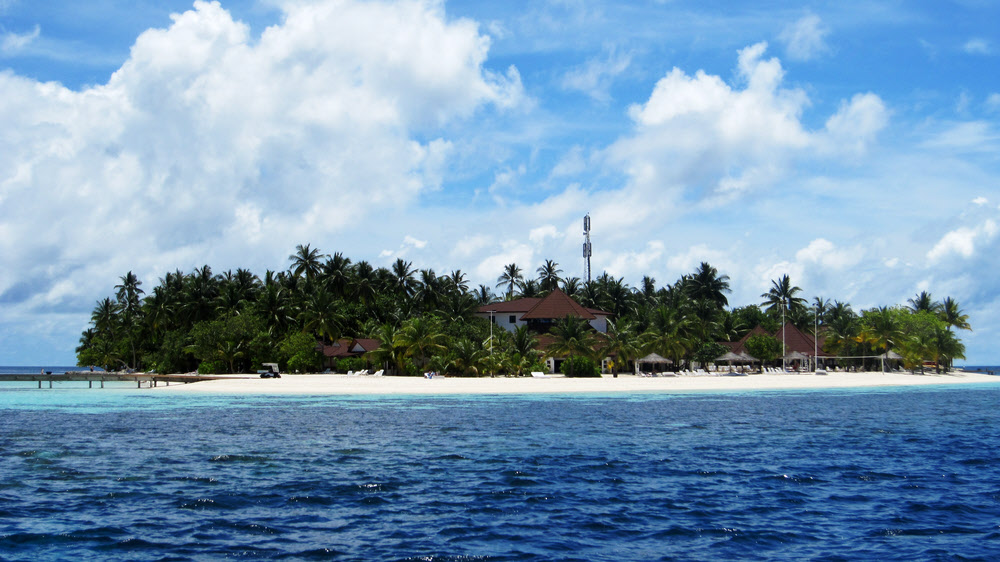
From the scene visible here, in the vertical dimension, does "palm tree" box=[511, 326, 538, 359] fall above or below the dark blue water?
above

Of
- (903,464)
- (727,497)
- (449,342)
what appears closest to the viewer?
(727,497)

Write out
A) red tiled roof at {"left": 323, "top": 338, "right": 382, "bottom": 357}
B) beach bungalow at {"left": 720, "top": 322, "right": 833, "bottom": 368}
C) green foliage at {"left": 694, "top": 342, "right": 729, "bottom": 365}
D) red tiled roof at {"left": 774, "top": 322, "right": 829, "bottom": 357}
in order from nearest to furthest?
red tiled roof at {"left": 323, "top": 338, "right": 382, "bottom": 357} < green foliage at {"left": 694, "top": 342, "right": 729, "bottom": 365} < beach bungalow at {"left": 720, "top": 322, "right": 833, "bottom": 368} < red tiled roof at {"left": 774, "top": 322, "right": 829, "bottom": 357}

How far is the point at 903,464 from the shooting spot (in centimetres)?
2062

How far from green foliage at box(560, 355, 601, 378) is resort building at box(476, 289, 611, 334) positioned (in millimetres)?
11548

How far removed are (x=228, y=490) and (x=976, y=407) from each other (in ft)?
131

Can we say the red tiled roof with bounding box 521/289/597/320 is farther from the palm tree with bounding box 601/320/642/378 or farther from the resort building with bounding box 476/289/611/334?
the palm tree with bounding box 601/320/642/378

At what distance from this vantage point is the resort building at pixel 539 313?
3223 inches

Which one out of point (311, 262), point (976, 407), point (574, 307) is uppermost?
point (311, 262)

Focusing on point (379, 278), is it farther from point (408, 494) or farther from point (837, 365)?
point (408, 494)

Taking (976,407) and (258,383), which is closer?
(976,407)

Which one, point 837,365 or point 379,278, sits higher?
point 379,278

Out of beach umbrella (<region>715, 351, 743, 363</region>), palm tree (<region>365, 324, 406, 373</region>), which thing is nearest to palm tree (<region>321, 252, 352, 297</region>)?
palm tree (<region>365, 324, 406, 373</region>)

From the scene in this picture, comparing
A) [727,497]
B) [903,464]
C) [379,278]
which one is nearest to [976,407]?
[903,464]

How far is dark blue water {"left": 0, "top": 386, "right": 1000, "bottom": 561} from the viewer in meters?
12.4
